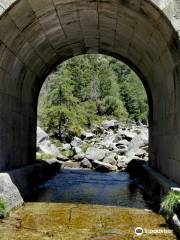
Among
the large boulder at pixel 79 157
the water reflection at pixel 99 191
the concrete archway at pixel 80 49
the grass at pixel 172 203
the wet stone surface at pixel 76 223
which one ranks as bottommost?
the water reflection at pixel 99 191

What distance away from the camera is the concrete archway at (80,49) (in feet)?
29.8

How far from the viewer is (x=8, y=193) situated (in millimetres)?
9461

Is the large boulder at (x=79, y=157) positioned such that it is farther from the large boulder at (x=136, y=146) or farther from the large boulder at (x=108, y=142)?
the large boulder at (x=108, y=142)

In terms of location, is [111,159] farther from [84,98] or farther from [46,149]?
[84,98]

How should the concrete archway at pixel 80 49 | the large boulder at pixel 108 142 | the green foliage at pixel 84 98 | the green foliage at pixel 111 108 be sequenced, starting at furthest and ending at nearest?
the green foliage at pixel 111 108 → the green foliage at pixel 84 98 → the large boulder at pixel 108 142 → the concrete archway at pixel 80 49

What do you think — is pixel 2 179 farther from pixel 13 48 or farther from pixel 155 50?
pixel 155 50

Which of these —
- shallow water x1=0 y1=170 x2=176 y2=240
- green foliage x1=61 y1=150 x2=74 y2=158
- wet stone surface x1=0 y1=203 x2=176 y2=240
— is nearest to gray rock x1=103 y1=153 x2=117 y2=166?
green foliage x1=61 y1=150 x2=74 y2=158

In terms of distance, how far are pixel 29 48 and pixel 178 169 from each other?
205 inches

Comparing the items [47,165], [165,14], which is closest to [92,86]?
[47,165]

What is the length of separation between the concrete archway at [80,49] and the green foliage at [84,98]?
22.8 m

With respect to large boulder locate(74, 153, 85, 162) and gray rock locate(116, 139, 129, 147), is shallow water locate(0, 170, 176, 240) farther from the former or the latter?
gray rock locate(116, 139, 129, 147)

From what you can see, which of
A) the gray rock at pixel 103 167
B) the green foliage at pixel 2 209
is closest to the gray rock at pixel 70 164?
the gray rock at pixel 103 167

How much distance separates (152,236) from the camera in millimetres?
7504

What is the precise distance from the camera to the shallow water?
7.52 m
